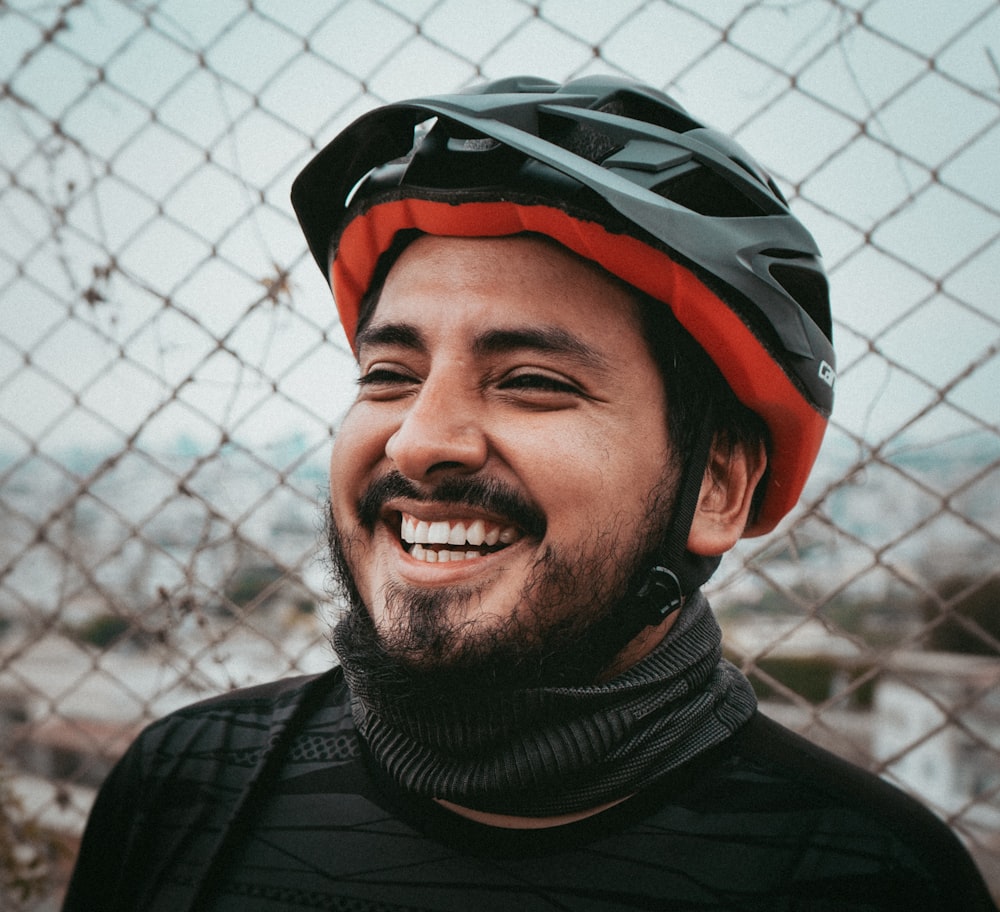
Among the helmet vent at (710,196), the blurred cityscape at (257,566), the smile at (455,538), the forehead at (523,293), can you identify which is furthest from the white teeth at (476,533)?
the helmet vent at (710,196)

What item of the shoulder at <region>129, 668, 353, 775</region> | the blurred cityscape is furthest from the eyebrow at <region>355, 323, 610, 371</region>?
the shoulder at <region>129, 668, 353, 775</region>

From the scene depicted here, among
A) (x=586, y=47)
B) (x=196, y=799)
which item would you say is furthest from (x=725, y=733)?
(x=586, y=47)

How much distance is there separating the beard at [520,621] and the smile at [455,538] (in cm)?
5

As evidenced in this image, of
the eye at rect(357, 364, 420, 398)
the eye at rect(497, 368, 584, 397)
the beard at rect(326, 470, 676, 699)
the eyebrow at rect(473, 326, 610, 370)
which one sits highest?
the eyebrow at rect(473, 326, 610, 370)

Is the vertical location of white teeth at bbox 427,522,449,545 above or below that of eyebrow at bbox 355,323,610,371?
below

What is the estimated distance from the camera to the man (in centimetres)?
122

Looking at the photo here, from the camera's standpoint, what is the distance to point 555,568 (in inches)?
49.1

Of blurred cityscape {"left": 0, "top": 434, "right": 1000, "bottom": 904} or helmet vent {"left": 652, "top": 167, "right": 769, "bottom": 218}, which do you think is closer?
helmet vent {"left": 652, "top": 167, "right": 769, "bottom": 218}

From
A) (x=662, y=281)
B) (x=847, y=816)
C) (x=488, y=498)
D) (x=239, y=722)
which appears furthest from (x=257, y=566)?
(x=847, y=816)

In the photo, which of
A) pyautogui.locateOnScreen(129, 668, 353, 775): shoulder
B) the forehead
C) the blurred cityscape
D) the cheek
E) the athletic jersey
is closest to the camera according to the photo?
the athletic jersey

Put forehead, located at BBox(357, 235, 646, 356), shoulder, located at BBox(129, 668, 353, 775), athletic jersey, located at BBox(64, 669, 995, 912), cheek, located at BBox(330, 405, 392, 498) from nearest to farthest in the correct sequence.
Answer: athletic jersey, located at BBox(64, 669, 995, 912) → forehead, located at BBox(357, 235, 646, 356) → cheek, located at BBox(330, 405, 392, 498) → shoulder, located at BBox(129, 668, 353, 775)

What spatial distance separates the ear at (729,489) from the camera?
1484 millimetres

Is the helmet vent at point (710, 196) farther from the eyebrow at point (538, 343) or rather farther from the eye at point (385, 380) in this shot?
the eye at point (385, 380)

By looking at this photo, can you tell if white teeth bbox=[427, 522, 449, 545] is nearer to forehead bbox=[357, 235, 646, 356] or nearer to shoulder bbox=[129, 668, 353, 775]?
forehead bbox=[357, 235, 646, 356]
